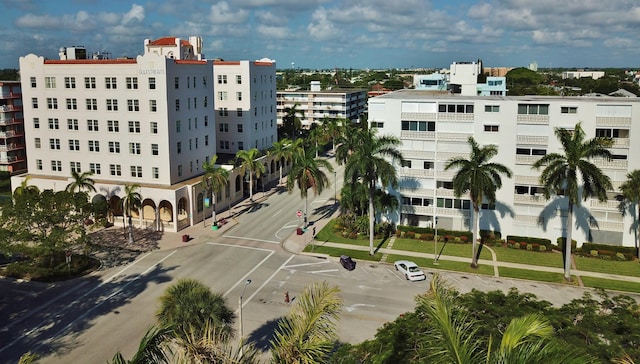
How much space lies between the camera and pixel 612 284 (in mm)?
47344

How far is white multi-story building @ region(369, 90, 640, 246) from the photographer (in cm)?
5547

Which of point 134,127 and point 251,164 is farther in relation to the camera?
point 251,164

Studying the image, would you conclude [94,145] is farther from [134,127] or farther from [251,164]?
[251,164]

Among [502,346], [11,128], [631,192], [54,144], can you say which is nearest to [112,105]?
[54,144]

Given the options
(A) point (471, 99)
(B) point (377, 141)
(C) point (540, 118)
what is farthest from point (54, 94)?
(C) point (540, 118)

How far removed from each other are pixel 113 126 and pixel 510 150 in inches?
1890

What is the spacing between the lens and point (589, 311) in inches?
1147

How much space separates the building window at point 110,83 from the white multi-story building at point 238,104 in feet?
87.3

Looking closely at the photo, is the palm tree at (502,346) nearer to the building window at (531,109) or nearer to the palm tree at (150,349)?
the palm tree at (150,349)

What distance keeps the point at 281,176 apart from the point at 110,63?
35.0 m

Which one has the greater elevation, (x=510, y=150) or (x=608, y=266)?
(x=510, y=150)

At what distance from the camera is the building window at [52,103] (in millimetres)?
66375

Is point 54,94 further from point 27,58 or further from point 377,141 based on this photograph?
point 377,141

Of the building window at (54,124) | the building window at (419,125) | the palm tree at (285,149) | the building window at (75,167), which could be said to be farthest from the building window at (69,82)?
the building window at (419,125)
